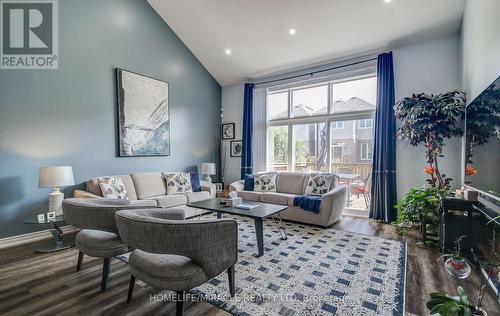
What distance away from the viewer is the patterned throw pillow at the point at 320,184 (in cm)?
420

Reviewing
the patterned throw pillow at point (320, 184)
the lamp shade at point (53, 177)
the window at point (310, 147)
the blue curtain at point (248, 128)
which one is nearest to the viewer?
the lamp shade at point (53, 177)

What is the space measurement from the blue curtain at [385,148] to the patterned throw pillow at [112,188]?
14.1ft

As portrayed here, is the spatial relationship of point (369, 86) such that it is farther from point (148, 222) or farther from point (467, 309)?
point (148, 222)

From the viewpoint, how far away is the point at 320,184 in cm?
427

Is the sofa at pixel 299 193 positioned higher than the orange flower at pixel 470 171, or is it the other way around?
the orange flower at pixel 470 171

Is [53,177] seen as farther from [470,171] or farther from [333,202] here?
[470,171]

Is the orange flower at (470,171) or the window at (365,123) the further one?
the window at (365,123)

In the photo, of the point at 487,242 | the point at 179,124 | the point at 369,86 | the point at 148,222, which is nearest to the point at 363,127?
the point at 369,86

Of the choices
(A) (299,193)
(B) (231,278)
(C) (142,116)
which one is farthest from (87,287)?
(A) (299,193)

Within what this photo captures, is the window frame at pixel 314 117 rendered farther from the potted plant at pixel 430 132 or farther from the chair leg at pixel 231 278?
the chair leg at pixel 231 278

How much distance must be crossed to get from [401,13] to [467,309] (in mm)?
4033

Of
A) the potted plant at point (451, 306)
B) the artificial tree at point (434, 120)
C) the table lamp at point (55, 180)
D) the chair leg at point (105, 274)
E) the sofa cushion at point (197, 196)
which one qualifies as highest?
the artificial tree at point (434, 120)

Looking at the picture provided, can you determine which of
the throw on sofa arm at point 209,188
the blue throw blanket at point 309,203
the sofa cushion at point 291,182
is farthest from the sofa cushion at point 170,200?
the blue throw blanket at point 309,203

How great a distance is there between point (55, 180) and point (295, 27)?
4.37 metres
